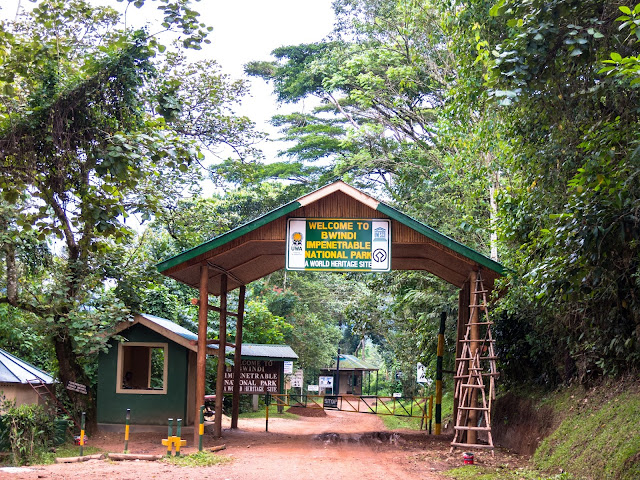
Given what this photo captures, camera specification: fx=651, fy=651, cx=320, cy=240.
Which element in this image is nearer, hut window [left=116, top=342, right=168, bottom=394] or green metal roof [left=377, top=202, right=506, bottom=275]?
green metal roof [left=377, top=202, right=506, bottom=275]

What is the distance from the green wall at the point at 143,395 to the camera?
16297 mm

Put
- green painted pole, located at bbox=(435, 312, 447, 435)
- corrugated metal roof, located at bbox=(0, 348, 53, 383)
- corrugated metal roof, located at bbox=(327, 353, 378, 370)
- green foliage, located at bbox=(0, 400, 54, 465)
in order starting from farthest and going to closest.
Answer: corrugated metal roof, located at bbox=(327, 353, 378, 370) → green painted pole, located at bbox=(435, 312, 447, 435) → corrugated metal roof, located at bbox=(0, 348, 53, 383) → green foliage, located at bbox=(0, 400, 54, 465)

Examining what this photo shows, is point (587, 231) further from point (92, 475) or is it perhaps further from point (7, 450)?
point (7, 450)

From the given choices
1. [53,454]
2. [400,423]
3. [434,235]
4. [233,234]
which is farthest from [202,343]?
[400,423]

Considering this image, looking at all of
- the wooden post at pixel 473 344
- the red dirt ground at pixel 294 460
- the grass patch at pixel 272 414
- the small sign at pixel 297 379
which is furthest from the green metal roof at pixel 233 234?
the small sign at pixel 297 379

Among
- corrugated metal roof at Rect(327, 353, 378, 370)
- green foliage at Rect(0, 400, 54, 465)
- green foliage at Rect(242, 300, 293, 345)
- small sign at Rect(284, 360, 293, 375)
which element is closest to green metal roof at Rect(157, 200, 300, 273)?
green foliage at Rect(0, 400, 54, 465)

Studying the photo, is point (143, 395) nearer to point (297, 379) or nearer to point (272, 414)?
point (272, 414)

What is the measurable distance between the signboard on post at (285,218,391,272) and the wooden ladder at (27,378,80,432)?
20.2ft

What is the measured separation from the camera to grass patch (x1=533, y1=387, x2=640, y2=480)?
25.7 ft

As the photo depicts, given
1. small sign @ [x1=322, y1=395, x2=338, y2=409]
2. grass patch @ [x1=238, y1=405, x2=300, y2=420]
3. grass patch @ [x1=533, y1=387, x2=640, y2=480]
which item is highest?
grass patch @ [x1=533, y1=387, x2=640, y2=480]

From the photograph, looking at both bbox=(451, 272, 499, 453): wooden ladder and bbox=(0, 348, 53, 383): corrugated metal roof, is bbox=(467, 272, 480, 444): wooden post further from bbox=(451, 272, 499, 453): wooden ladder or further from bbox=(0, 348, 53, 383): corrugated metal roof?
bbox=(0, 348, 53, 383): corrugated metal roof

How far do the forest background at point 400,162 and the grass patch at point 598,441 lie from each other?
0.70 meters

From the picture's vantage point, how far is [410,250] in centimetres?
1506

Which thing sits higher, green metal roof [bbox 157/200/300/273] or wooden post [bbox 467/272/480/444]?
green metal roof [bbox 157/200/300/273]
